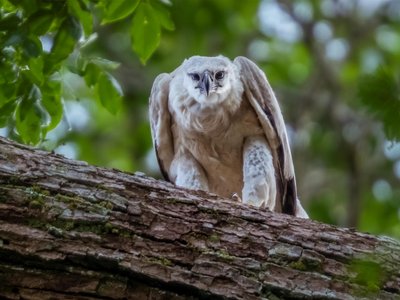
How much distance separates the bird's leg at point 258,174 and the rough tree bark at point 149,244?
194 centimetres

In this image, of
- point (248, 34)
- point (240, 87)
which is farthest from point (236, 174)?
point (248, 34)

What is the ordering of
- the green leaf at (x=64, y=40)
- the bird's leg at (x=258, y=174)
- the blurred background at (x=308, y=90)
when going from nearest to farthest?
the green leaf at (x=64, y=40) → the bird's leg at (x=258, y=174) → the blurred background at (x=308, y=90)

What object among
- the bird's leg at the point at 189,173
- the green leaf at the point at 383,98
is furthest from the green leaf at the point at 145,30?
the green leaf at the point at 383,98

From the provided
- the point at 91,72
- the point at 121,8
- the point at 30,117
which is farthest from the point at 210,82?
the point at 30,117

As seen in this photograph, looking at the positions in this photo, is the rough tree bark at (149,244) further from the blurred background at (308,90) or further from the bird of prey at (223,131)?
the blurred background at (308,90)

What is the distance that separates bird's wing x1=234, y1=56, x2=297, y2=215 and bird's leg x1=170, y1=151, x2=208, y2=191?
2.18ft

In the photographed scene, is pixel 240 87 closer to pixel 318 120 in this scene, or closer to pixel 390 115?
pixel 390 115

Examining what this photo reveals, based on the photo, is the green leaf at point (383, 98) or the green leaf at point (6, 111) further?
the green leaf at point (6, 111)

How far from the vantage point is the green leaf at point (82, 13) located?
5289 mm

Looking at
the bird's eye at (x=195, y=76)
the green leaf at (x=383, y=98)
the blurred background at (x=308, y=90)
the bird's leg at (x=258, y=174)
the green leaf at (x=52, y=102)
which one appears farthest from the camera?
the blurred background at (x=308, y=90)

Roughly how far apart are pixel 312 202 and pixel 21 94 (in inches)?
370

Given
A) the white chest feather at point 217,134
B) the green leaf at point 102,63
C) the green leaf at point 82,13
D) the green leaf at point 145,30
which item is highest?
the white chest feather at point 217,134

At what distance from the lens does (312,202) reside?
14.0 metres

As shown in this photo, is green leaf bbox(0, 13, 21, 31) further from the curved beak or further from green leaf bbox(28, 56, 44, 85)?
the curved beak
